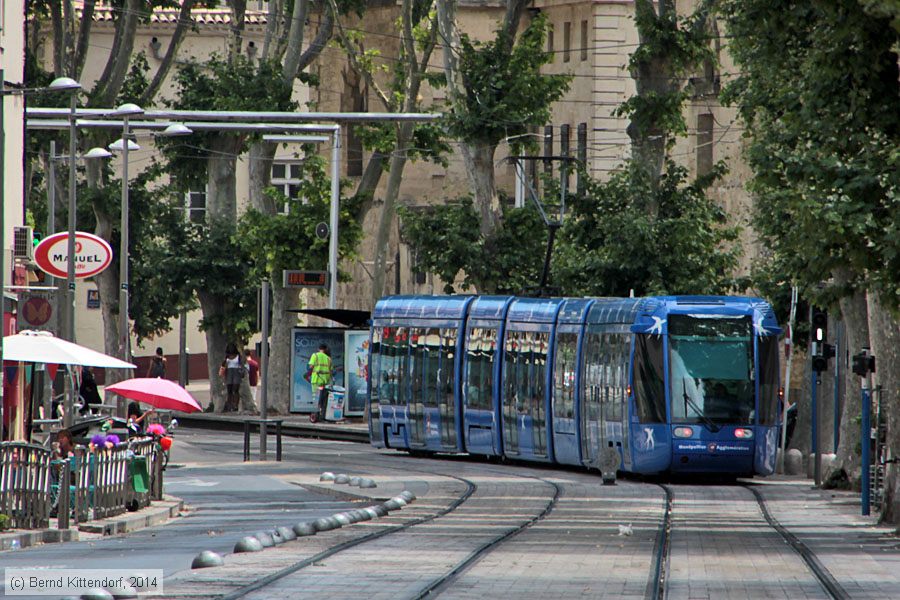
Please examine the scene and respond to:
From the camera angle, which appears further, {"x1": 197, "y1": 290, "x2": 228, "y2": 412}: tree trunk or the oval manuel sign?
{"x1": 197, "y1": 290, "x2": 228, "y2": 412}: tree trunk

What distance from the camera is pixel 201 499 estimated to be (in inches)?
1011

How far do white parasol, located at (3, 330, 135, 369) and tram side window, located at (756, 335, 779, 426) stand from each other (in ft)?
30.7

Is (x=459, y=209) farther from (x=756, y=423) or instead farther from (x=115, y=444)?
(x=115, y=444)

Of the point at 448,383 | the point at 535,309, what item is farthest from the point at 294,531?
the point at 448,383

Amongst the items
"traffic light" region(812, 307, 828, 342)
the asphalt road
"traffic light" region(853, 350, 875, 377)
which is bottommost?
the asphalt road

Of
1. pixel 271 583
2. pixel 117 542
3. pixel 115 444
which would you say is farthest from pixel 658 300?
pixel 271 583

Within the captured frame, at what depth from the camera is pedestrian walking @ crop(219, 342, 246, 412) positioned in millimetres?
49844

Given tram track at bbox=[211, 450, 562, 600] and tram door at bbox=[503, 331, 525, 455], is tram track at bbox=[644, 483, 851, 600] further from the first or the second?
tram door at bbox=[503, 331, 525, 455]

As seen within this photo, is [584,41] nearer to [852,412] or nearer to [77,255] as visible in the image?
[77,255]

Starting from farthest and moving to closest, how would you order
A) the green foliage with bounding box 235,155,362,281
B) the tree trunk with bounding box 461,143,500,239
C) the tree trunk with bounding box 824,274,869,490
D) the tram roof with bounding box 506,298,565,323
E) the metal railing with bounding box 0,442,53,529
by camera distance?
the green foliage with bounding box 235,155,362,281 < the tree trunk with bounding box 461,143,500,239 < the tram roof with bounding box 506,298,565,323 < the tree trunk with bounding box 824,274,869,490 < the metal railing with bounding box 0,442,53,529

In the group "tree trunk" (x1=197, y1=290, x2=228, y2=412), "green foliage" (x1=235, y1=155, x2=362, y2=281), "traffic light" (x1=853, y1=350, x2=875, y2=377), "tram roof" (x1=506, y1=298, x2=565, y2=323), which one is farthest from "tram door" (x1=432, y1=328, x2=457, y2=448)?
"tree trunk" (x1=197, y1=290, x2=228, y2=412)

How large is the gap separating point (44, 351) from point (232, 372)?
26284 mm

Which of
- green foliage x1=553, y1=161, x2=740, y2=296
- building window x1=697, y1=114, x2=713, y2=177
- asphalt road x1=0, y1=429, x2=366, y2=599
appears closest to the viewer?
asphalt road x1=0, y1=429, x2=366, y2=599

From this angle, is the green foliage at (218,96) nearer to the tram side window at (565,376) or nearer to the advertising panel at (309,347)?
the advertising panel at (309,347)
